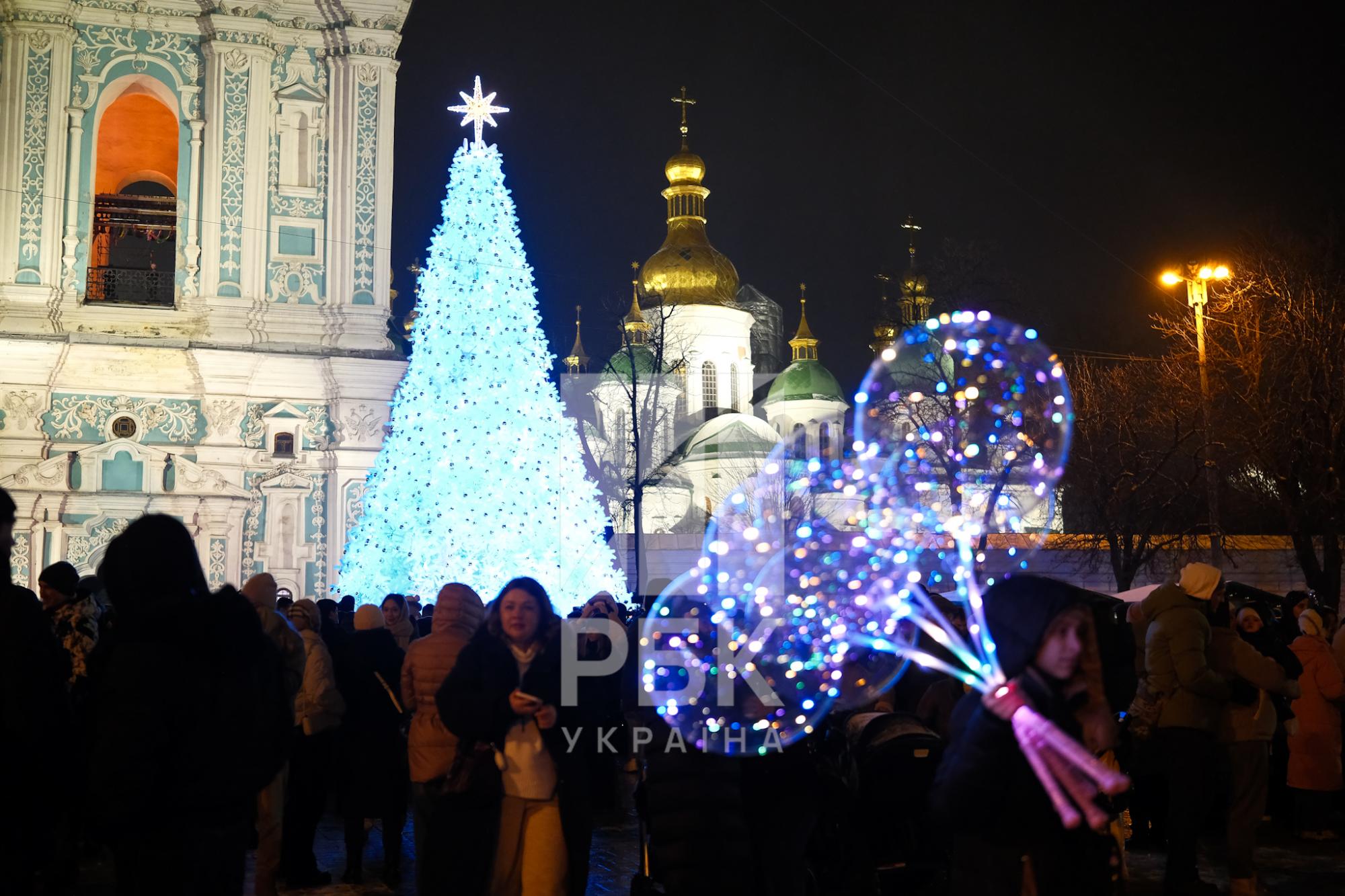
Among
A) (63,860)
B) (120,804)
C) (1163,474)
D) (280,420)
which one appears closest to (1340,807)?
(63,860)

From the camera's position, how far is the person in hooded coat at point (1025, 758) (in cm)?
387

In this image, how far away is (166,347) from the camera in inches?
918

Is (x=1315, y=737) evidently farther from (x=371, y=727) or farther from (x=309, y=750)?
(x=309, y=750)

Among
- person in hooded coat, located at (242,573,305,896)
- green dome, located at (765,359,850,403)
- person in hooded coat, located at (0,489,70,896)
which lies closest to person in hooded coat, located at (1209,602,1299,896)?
person in hooded coat, located at (242,573,305,896)

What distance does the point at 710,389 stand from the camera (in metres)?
56.5

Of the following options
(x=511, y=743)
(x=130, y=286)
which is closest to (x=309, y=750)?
(x=511, y=743)

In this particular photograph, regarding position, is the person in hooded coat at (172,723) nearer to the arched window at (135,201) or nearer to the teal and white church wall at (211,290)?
the teal and white church wall at (211,290)

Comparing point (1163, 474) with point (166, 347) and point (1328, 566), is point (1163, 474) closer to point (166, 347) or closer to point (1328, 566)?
point (1328, 566)

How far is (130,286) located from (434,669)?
20.3 meters

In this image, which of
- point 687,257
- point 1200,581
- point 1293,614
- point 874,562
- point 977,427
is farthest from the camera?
point 687,257

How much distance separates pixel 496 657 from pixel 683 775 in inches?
34.2

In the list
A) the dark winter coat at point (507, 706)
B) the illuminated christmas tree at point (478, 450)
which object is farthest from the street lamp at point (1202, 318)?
the dark winter coat at point (507, 706)

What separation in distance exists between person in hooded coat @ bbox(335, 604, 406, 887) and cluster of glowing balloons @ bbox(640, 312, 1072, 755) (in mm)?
2241

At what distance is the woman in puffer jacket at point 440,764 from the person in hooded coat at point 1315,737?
600cm
